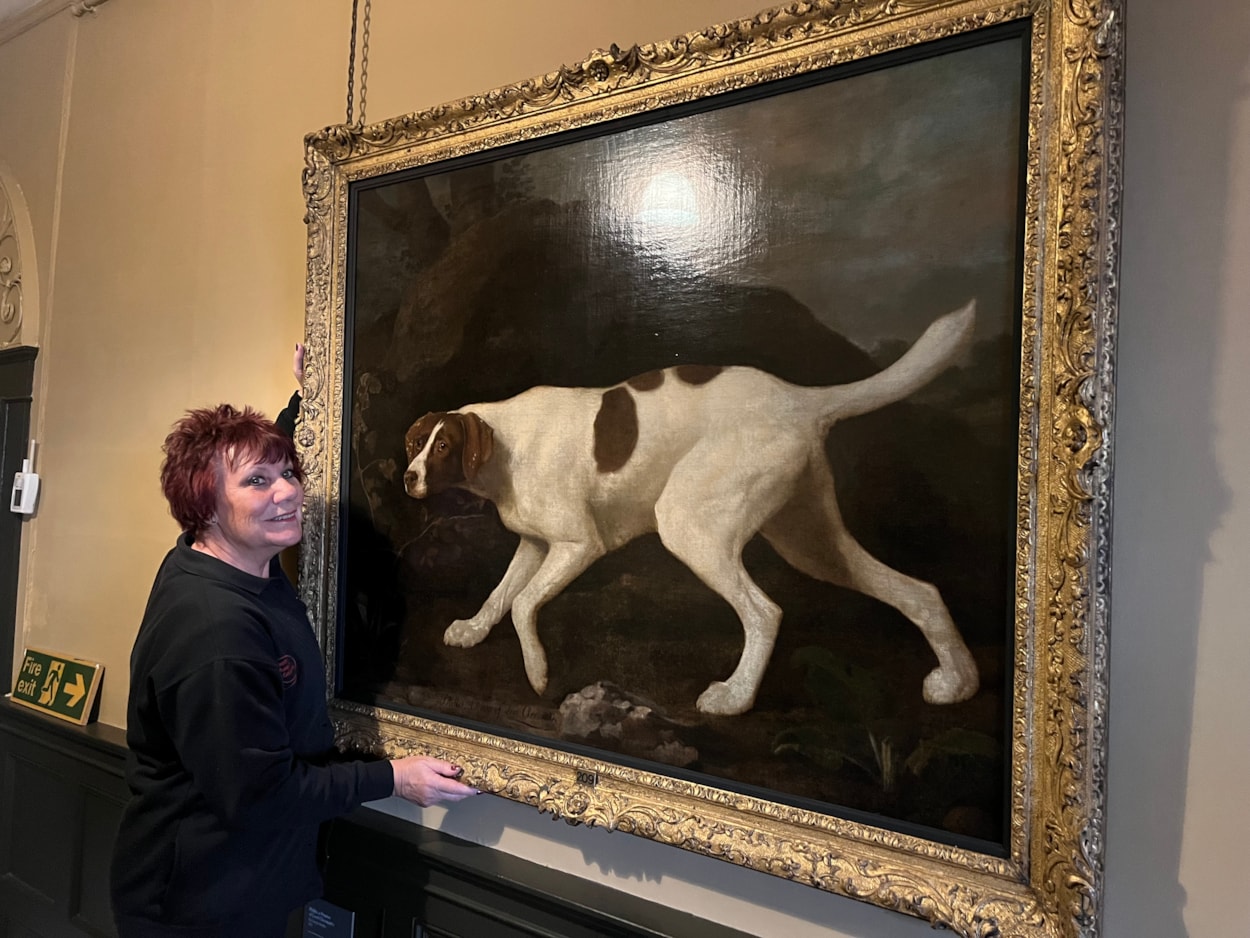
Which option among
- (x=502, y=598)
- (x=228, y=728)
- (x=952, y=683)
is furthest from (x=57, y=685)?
(x=952, y=683)

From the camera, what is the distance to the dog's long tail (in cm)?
102

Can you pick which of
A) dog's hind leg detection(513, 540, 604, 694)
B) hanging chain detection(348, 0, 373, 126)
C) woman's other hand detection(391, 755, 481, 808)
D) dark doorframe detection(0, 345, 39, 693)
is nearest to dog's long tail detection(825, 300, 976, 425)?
dog's hind leg detection(513, 540, 604, 694)

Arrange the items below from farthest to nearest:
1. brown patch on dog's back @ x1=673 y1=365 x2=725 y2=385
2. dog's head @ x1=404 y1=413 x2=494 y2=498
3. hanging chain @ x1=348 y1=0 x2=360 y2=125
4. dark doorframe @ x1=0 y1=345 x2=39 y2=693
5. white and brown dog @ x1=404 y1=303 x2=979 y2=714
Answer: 1. dark doorframe @ x1=0 y1=345 x2=39 y2=693
2. hanging chain @ x1=348 y1=0 x2=360 y2=125
3. dog's head @ x1=404 y1=413 x2=494 y2=498
4. brown patch on dog's back @ x1=673 y1=365 x2=725 y2=385
5. white and brown dog @ x1=404 y1=303 x2=979 y2=714

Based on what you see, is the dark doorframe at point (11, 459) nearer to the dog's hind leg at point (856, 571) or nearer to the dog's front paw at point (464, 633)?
the dog's front paw at point (464, 633)

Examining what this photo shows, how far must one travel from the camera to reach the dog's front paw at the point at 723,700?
1165mm

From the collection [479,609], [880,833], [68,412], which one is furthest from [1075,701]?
[68,412]

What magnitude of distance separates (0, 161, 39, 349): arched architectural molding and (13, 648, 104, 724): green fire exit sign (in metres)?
1.08

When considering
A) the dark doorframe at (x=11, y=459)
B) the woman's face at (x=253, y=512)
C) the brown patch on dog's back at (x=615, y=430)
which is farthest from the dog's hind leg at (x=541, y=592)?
the dark doorframe at (x=11, y=459)

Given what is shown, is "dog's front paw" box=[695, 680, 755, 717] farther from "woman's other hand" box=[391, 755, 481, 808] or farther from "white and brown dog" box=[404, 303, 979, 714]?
"woman's other hand" box=[391, 755, 481, 808]

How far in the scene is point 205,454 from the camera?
1.41m

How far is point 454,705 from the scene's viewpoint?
1463mm

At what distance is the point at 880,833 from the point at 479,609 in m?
0.78

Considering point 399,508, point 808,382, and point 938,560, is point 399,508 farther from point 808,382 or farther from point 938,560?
point 938,560

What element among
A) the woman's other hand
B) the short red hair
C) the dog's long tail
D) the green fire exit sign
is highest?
the dog's long tail
